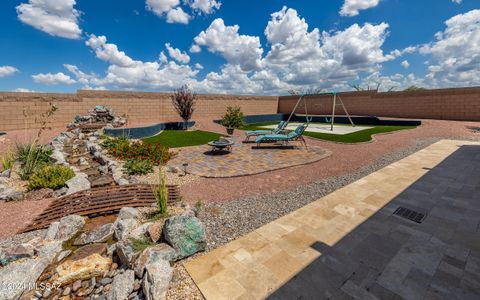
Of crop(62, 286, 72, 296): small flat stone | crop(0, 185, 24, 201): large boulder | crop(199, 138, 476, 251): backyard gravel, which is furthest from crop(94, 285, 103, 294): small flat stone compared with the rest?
crop(0, 185, 24, 201): large boulder

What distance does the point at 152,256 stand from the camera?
111 inches

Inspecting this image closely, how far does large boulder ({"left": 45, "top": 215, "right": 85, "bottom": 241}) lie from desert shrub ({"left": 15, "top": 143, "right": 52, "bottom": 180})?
11.8ft

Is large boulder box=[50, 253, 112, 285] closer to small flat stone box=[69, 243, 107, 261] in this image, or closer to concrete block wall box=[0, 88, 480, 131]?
small flat stone box=[69, 243, 107, 261]

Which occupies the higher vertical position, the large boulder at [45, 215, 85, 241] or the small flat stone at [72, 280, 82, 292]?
the large boulder at [45, 215, 85, 241]

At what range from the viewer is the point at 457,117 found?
18.9 m

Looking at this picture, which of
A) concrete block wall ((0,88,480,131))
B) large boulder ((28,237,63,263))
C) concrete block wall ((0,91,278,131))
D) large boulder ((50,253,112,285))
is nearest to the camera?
large boulder ((50,253,112,285))

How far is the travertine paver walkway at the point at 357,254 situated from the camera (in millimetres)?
2443

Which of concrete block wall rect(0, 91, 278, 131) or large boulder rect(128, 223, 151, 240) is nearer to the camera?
large boulder rect(128, 223, 151, 240)

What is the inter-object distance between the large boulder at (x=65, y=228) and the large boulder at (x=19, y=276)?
70 cm

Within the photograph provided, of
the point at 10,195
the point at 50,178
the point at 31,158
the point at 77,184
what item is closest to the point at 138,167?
the point at 77,184

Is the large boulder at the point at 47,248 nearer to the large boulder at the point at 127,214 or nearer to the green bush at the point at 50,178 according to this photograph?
the large boulder at the point at 127,214

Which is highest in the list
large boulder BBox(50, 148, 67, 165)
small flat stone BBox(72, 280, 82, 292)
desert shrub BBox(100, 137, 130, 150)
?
desert shrub BBox(100, 137, 130, 150)

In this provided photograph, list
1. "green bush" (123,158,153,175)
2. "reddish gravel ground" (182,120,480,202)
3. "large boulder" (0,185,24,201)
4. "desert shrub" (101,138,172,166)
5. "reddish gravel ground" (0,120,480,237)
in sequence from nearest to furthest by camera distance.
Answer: "reddish gravel ground" (0,120,480,237), "large boulder" (0,185,24,201), "reddish gravel ground" (182,120,480,202), "green bush" (123,158,153,175), "desert shrub" (101,138,172,166)

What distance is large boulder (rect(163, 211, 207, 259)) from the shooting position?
3080 millimetres
